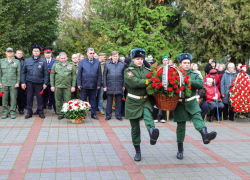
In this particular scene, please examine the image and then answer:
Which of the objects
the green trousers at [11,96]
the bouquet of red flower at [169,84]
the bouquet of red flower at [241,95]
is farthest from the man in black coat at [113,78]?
the bouquet of red flower at [169,84]

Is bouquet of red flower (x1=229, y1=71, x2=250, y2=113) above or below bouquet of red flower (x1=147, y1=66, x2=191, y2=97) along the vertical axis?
below

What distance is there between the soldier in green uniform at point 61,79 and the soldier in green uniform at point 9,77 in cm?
111

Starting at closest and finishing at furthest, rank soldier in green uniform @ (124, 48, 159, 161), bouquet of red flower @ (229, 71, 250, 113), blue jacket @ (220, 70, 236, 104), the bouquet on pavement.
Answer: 1. soldier in green uniform @ (124, 48, 159, 161)
2. the bouquet on pavement
3. bouquet of red flower @ (229, 71, 250, 113)
4. blue jacket @ (220, 70, 236, 104)

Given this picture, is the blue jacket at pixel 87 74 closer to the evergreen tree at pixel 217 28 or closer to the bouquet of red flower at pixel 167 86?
the bouquet of red flower at pixel 167 86

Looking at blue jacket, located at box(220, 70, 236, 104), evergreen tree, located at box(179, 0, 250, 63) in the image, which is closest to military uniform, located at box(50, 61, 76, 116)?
blue jacket, located at box(220, 70, 236, 104)

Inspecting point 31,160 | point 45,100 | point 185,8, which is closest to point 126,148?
point 31,160

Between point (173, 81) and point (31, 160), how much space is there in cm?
298

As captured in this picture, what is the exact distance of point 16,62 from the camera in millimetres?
9062

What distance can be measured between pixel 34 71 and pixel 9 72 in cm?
78

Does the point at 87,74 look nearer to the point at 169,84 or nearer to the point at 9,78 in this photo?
the point at 9,78

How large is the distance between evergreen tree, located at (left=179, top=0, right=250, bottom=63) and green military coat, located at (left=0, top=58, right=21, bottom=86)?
962 cm

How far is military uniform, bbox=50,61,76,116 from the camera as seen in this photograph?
29.7 feet

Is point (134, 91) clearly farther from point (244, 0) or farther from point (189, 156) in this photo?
point (244, 0)

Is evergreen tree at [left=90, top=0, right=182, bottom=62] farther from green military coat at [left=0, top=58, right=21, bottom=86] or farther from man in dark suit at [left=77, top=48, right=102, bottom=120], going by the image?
green military coat at [left=0, top=58, right=21, bottom=86]
